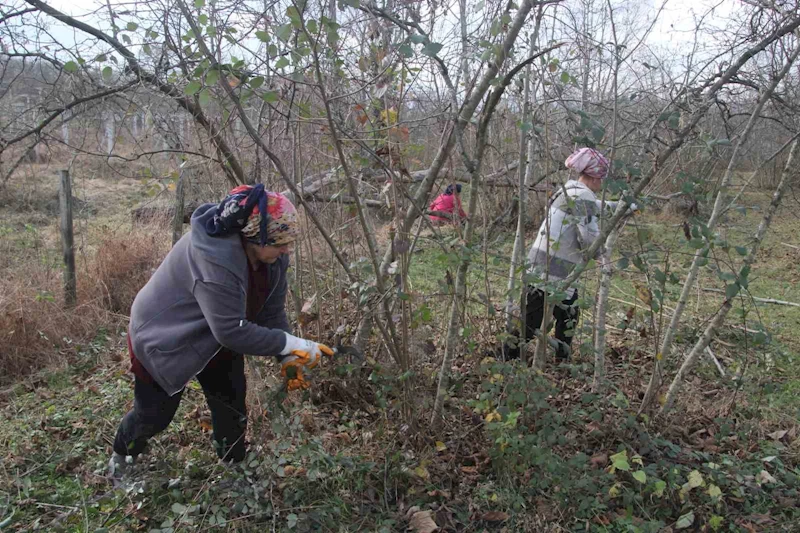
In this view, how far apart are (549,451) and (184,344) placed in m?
1.56

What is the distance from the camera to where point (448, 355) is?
2666 millimetres

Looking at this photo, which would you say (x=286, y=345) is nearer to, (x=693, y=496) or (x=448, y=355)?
(x=448, y=355)

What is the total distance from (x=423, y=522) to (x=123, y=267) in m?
4.23

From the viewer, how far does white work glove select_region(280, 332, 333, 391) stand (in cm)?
224

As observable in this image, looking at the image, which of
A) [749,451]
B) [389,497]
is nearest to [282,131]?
[389,497]

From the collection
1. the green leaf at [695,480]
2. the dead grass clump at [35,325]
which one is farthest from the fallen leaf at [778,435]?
the dead grass clump at [35,325]

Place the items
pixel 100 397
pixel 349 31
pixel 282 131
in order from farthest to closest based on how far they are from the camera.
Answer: pixel 100 397
pixel 282 131
pixel 349 31

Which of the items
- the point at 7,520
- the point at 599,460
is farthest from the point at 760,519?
the point at 7,520

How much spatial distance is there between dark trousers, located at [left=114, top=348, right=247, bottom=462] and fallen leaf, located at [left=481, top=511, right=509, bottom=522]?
1.14 metres

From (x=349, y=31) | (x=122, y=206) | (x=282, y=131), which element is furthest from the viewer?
(x=122, y=206)

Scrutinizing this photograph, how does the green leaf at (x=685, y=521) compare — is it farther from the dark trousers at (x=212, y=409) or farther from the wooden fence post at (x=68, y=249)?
the wooden fence post at (x=68, y=249)

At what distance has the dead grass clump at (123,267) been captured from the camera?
514cm

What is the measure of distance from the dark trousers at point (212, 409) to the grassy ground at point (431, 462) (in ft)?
0.36

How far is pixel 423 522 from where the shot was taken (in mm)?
2369
